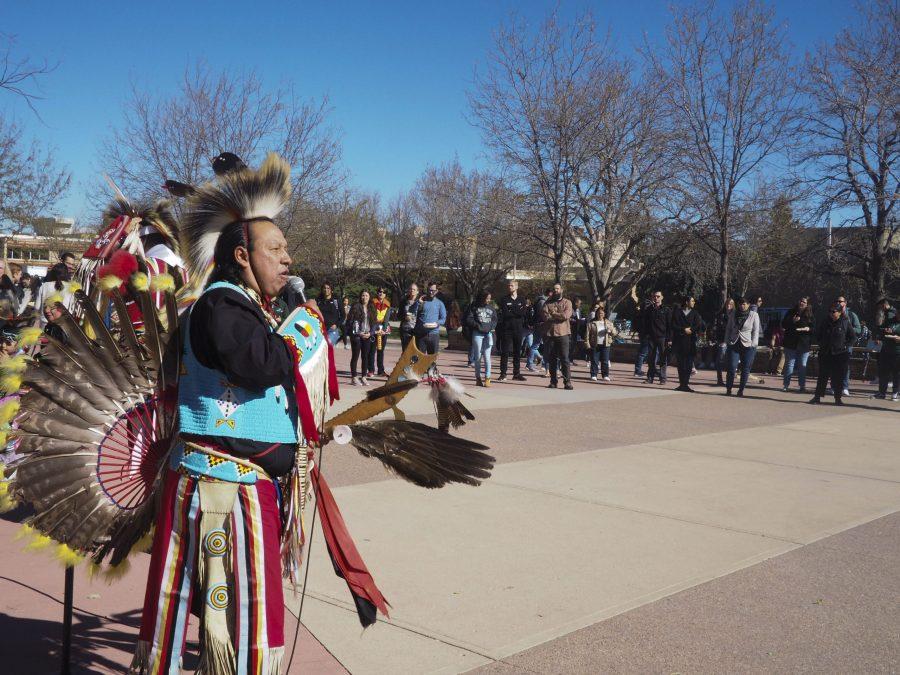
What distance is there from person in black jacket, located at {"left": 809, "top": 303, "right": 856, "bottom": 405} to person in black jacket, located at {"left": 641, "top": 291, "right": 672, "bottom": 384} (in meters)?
2.83

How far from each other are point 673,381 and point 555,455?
9.90m

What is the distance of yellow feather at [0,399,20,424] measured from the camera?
2.92m

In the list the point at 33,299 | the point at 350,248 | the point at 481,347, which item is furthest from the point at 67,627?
the point at 350,248

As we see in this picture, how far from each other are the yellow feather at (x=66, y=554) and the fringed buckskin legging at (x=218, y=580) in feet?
A: 1.73

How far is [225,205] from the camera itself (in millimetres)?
2768

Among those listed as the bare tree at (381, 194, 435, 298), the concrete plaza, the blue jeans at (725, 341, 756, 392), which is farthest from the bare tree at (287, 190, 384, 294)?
the concrete plaza

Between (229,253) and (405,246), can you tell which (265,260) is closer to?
(229,253)

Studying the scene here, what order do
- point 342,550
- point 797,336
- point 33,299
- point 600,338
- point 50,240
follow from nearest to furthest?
1. point 342,550
2. point 33,299
3. point 797,336
4. point 600,338
5. point 50,240

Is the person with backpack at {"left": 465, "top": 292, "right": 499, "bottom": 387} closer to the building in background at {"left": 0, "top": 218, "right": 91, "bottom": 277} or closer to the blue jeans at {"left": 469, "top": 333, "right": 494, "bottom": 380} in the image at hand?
the blue jeans at {"left": 469, "top": 333, "right": 494, "bottom": 380}

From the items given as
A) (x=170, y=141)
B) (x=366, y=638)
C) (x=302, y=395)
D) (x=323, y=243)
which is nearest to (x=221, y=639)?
(x=302, y=395)

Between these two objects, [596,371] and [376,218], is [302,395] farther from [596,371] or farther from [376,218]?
[376,218]

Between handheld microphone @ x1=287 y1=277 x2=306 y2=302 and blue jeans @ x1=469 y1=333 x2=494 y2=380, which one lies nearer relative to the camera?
handheld microphone @ x1=287 y1=277 x2=306 y2=302

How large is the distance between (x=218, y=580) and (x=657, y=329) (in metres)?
14.5

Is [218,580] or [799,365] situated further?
[799,365]
